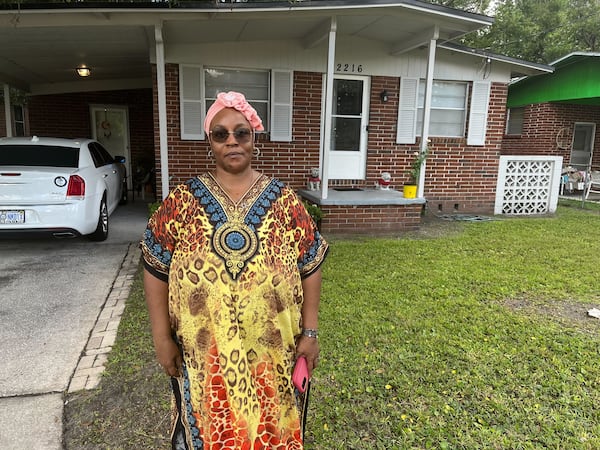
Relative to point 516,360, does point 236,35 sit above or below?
above

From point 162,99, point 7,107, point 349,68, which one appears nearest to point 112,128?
point 7,107

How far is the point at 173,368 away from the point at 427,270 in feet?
12.8

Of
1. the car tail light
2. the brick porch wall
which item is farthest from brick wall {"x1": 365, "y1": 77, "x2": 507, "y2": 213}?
the car tail light

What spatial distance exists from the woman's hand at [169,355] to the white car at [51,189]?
432cm

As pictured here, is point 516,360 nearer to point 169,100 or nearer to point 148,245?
point 148,245

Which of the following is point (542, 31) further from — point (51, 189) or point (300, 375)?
point (300, 375)

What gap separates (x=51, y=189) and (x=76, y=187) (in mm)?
264

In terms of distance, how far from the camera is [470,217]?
8.69m

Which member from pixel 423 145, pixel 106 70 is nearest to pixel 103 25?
pixel 106 70

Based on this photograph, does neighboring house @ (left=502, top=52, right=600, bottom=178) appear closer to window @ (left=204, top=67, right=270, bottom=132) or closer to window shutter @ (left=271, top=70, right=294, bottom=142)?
window shutter @ (left=271, top=70, right=294, bottom=142)

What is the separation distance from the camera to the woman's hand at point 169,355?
166 cm

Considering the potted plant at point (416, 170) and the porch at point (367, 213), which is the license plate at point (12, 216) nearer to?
the porch at point (367, 213)

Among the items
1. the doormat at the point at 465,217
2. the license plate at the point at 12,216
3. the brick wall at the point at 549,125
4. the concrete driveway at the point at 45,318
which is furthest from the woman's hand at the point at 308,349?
the brick wall at the point at 549,125

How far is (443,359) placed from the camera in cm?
308
